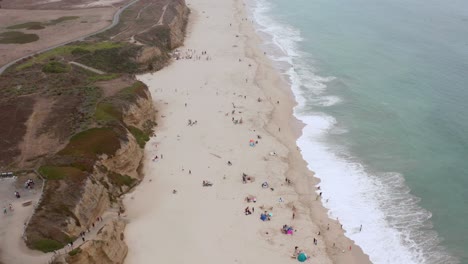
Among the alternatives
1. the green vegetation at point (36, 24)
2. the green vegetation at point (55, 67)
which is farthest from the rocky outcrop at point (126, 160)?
the green vegetation at point (36, 24)

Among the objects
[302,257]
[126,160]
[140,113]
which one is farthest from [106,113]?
[302,257]

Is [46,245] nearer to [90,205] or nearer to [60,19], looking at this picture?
[90,205]

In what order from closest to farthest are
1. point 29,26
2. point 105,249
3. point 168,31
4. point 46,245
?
1. point 46,245
2. point 105,249
3. point 168,31
4. point 29,26

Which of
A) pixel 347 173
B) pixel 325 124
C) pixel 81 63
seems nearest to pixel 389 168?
pixel 347 173

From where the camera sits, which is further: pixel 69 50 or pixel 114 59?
pixel 69 50

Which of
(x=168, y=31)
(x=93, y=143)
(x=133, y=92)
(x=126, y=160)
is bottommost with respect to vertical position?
(x=126, y=160)

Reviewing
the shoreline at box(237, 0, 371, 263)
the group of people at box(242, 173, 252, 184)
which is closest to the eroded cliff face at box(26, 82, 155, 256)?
the group of people at box(242, 173, 252, 184)

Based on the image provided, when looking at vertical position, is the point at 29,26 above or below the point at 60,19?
below
